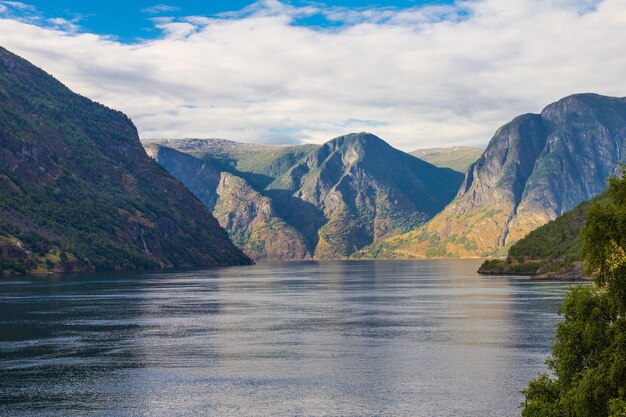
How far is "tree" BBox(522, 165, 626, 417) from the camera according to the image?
57.9m

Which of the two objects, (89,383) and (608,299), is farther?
(89,383)

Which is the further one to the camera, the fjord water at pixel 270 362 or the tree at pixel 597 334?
the fjord water at pixel 270 362

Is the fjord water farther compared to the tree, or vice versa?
the fjord water

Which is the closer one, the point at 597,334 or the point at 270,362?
the point at 597,334

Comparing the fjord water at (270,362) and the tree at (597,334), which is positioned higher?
the tree at (597,334)

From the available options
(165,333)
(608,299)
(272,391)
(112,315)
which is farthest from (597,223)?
(112,315)

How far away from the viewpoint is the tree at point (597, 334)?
5791cm

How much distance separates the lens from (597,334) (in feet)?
205

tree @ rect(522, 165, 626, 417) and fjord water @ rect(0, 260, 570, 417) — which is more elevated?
tree @ rect(522, 165, 626, 417)

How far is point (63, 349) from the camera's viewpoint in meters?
122

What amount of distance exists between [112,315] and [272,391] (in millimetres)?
92585

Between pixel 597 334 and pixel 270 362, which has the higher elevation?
pixel 597 334

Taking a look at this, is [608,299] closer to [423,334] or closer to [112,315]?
[423,334]

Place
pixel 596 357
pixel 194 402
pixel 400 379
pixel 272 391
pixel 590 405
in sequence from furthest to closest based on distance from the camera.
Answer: pixel 400 379
pixel 272 391
pixel 194 402
pixel 596 357
pixel 590 405
